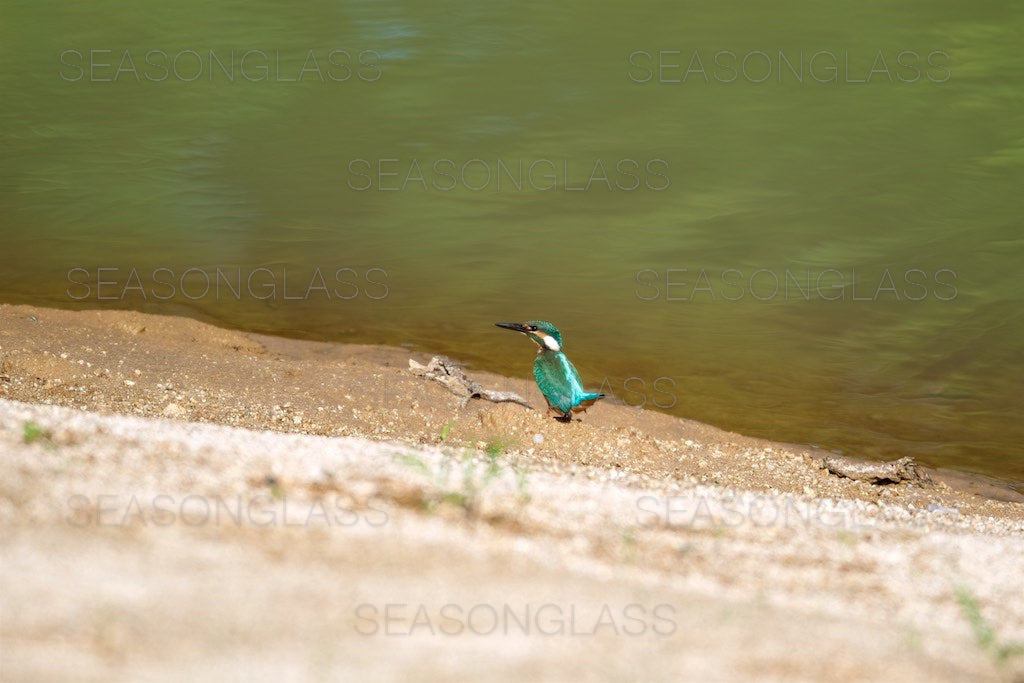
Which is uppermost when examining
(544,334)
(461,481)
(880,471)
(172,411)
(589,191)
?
(461,481)

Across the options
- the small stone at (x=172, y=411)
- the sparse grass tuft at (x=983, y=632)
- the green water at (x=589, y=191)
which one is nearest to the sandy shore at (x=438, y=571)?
the sparse grass tuft at (x=983, y=632)

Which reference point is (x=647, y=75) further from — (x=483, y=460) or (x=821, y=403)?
(x=483, y=460)

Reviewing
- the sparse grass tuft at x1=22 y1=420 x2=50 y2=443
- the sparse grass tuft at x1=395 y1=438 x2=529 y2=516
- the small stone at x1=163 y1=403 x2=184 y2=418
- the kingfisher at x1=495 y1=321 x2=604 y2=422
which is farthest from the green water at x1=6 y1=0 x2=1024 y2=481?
the sparse grass tuft at x1=22 y1=420 x2=50 y2=443

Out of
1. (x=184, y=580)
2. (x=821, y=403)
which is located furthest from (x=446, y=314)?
(x=184, y=580)

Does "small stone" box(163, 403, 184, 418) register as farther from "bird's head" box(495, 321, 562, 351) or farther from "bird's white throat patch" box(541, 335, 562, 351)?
"bird's white throat patch" box(541, 335, 562, 351)

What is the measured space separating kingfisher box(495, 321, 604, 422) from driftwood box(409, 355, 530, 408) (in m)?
0.23

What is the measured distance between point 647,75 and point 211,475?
8342 millimetres

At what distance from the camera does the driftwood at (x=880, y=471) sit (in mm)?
4617

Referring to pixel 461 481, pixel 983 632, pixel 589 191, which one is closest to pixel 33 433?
pixel 461 481

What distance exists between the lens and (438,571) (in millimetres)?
2307

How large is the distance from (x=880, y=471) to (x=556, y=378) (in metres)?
1.32

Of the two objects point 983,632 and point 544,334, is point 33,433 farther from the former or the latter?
point 544,334

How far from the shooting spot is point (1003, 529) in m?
3.66

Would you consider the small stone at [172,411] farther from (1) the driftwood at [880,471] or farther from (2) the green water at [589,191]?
(1) the driftwood at [880,471]
